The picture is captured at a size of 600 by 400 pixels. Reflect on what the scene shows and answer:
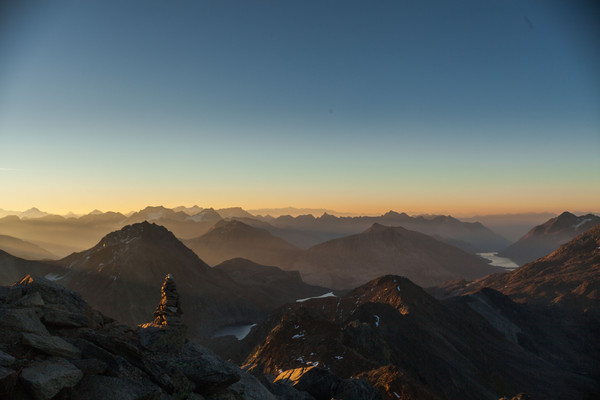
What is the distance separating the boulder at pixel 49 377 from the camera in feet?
43.5

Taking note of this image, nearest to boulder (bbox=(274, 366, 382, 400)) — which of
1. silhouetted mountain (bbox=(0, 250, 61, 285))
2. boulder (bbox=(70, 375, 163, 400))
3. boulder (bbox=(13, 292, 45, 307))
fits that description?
boulder (bbox=(70, 375, 163, 400))

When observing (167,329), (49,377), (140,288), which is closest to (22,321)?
(49,377)

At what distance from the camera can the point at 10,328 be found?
16.0 metres

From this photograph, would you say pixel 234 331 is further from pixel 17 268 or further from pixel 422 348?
pixel 17 268

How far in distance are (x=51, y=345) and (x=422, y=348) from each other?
88695mm

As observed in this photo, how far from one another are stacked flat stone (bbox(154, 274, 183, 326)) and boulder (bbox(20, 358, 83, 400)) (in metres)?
9.20

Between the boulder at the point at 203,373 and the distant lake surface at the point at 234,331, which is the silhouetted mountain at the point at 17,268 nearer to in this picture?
the distant lake surface at the point at 234,331

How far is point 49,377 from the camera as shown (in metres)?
13.7

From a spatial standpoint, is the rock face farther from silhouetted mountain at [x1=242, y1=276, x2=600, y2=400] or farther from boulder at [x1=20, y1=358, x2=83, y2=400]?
silhouetted mountain at [x1=242, y1=276, x2=600, y2=400]

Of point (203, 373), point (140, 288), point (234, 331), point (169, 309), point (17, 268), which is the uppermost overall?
point (169, 309)

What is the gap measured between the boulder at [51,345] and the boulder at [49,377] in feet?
1.86

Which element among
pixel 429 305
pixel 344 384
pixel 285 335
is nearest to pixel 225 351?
pixel 285 335

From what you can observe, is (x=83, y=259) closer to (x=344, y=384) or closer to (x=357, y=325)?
(x=357, y=325)

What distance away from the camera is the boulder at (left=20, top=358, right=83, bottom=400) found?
13.3m
